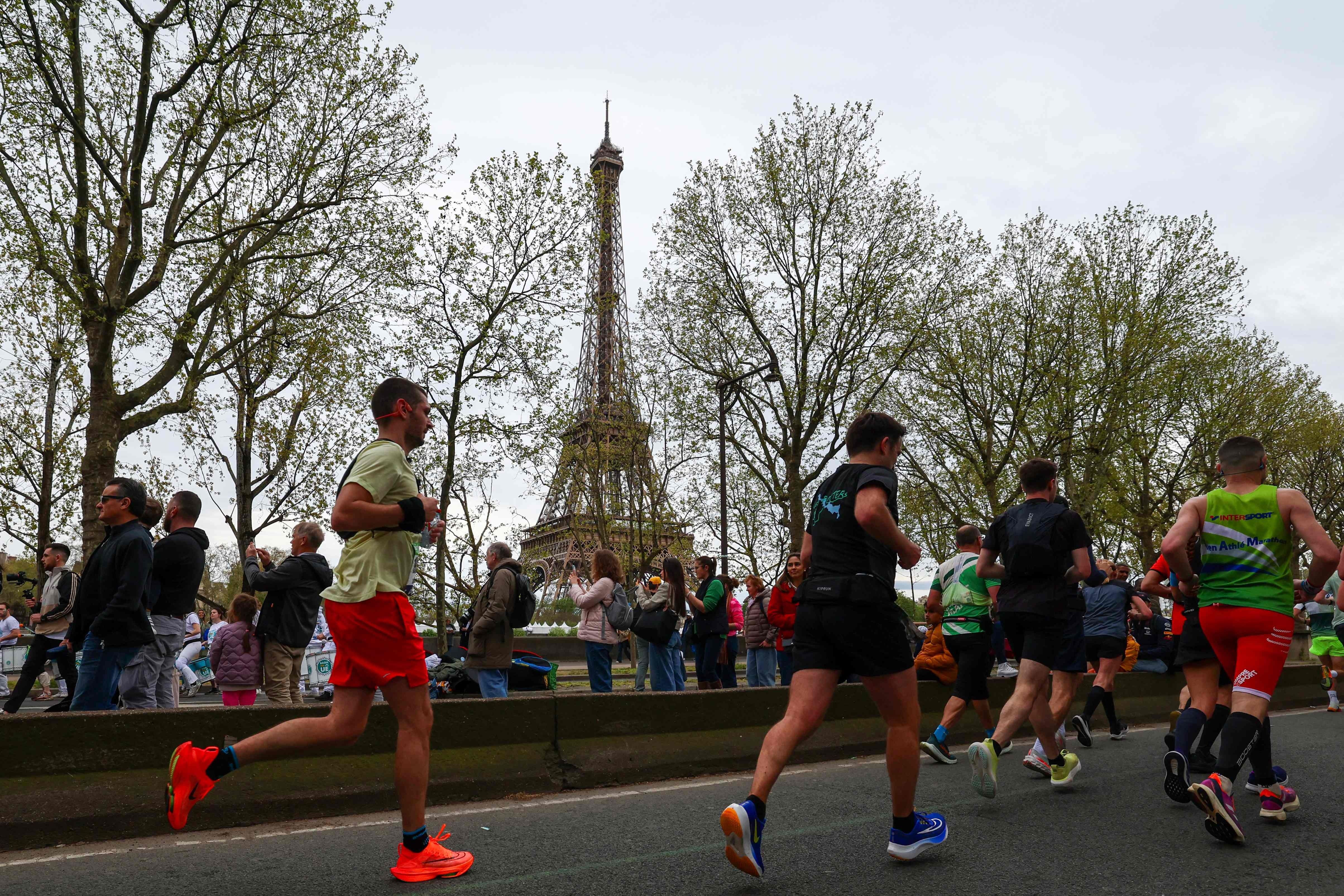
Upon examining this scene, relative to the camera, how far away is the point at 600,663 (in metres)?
11.2

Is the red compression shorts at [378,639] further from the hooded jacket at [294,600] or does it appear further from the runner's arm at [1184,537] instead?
the hooded jacket at [294,600]

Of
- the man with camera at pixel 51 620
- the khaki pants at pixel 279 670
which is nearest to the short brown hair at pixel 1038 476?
the khaki pants at pixel 279 670

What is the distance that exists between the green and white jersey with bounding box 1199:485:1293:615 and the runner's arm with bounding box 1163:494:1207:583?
0.12ft

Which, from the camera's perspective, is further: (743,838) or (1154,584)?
(1154,584)

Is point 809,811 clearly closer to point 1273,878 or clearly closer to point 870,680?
point 870,680

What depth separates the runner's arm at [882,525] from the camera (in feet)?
13.3

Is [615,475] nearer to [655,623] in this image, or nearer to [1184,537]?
[655,623]

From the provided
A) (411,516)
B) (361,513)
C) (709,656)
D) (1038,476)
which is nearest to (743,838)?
(411,516)

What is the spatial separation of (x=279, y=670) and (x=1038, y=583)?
591cm

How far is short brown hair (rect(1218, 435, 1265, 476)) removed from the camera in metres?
5.19

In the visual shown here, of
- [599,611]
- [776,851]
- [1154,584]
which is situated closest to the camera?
[776,851]

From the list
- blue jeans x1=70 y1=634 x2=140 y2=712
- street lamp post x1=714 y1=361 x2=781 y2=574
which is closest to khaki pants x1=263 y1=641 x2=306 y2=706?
blue jeans x1=70 y1=634 x2=140 y2=712

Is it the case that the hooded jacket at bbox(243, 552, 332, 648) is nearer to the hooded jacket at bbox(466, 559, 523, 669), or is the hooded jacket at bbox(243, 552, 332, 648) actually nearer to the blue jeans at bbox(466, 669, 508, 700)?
the hooded jacket at bbox(466, 559, 523, 669)

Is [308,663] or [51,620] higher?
[51,620]
